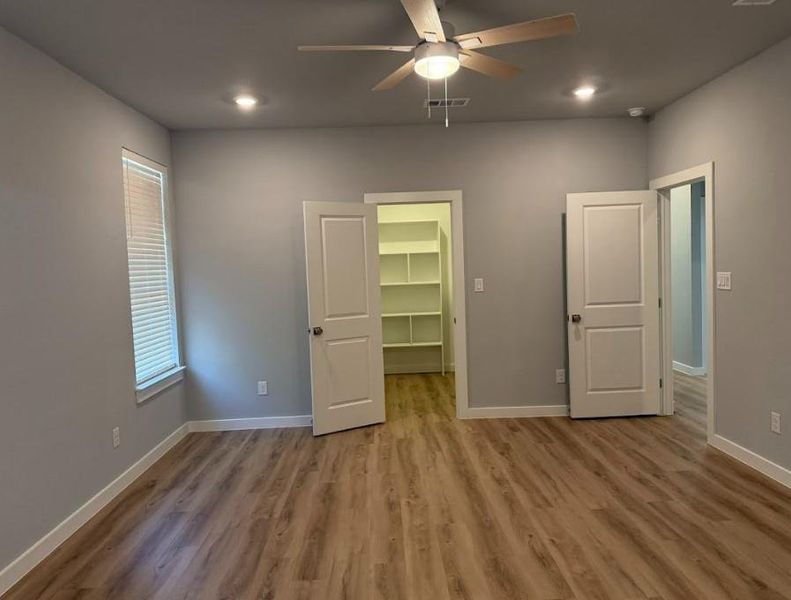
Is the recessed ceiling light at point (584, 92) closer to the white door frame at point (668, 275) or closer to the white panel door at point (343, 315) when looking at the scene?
the white door frame at point (668, 275)

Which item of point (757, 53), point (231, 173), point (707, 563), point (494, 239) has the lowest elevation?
point (707, 563)

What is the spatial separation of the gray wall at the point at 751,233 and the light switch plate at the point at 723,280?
0.04 metres

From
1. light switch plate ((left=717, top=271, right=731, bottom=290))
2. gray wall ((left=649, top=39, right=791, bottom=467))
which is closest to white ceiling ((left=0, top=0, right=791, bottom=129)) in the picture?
gray wall ((left=649, top=39, right=791, bottom=467))

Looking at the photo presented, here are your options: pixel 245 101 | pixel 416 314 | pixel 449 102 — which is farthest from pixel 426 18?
pixel 416 314

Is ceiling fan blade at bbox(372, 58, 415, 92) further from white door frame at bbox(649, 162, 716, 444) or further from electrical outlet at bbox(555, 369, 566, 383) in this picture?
electrical outlet at bbox(555, 369, 566, 383)

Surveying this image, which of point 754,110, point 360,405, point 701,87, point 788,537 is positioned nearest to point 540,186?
point 701,87

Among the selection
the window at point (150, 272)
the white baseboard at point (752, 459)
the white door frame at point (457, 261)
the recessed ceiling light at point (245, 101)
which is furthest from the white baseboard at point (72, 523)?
the white baseboard at point (752, 459)

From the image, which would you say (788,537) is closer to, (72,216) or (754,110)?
(754,110)

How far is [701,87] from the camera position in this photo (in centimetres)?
355

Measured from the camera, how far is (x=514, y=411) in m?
4.41

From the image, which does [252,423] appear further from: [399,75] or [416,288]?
[399,75]

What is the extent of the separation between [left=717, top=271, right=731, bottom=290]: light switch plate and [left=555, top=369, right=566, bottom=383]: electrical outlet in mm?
1414

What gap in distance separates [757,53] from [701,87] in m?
0.56

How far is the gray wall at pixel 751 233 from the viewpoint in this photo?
9.55 ft
